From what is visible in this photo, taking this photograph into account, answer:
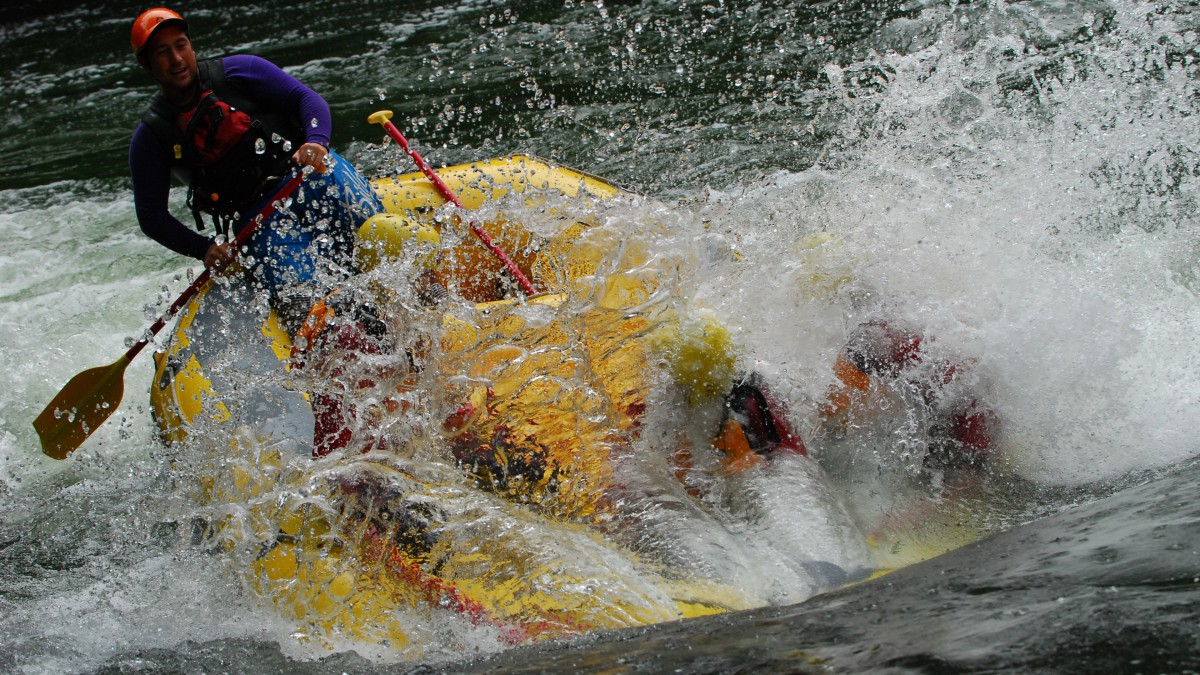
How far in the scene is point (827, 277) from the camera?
360 cm

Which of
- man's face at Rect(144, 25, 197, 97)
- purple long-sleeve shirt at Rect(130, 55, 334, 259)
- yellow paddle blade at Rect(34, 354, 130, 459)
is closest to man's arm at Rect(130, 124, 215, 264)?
purple long-sleeve shirt at Rect(130, 55, 334, 259)

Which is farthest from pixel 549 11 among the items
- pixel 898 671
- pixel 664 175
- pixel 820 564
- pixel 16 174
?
pixel 898 671

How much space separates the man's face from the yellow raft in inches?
28.8

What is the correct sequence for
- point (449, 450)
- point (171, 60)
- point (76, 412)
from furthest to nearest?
point (76, 412) → point (171, 60) → point (449, 450)

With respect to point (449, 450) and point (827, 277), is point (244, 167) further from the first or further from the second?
point (827, 277)

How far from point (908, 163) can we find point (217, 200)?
255 cm


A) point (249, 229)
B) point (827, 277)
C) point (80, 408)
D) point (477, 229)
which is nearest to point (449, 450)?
point (477, 229)

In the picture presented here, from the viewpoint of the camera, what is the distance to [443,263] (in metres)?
3.93

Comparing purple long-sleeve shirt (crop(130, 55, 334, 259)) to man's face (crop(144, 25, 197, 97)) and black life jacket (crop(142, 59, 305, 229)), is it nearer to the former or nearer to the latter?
black life jacket (crop(142, 59, 305, 229))

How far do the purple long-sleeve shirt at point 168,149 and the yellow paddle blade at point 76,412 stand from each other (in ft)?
1.63

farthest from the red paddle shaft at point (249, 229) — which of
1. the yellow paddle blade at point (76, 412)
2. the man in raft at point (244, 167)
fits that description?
the yellow paddle blade at point (76, 412)

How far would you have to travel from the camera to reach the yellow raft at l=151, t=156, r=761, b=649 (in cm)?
284

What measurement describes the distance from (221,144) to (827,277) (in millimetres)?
2155

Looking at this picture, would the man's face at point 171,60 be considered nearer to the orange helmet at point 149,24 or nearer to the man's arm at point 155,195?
the orange helmet at point 149,24
